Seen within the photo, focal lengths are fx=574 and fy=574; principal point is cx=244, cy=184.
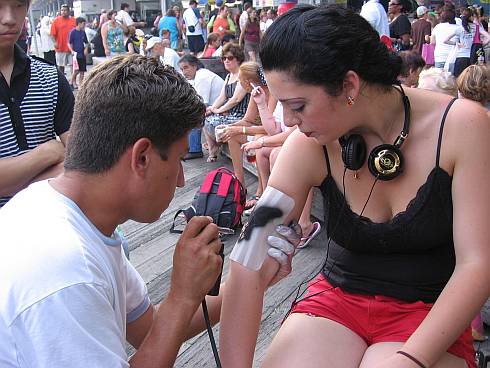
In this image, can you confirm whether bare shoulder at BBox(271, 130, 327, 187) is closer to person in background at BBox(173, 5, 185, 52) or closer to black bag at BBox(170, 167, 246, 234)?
black bag at BBox(170, 167, 246, 234)

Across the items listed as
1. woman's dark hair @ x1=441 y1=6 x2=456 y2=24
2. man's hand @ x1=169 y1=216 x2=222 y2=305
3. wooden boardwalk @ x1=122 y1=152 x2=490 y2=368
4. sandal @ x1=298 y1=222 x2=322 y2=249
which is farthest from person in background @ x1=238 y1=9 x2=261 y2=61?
man's hand @ x1=169 y1=216 x2=222 y2=305

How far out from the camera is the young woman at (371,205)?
1669 mm

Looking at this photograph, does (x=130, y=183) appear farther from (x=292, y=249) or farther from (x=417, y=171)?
(x=417, y=171)

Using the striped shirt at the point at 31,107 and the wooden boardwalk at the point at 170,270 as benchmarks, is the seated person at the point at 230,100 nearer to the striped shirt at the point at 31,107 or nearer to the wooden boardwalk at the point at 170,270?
the wooden boardwalk at the point at 170,270

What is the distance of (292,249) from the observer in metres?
1.94

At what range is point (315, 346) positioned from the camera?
1.75m

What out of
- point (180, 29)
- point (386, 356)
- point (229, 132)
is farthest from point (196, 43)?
point (386, 356)

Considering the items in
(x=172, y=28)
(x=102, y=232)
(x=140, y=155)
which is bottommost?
(x=172, y=28)

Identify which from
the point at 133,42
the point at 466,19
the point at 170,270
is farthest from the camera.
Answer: the point at 133,42

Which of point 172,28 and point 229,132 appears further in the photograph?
point 172,28

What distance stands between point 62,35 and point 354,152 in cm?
1361

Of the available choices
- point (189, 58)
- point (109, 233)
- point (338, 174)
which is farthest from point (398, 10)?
point (109, 233)

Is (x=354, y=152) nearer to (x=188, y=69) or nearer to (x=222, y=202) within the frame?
(x=222, y=202)

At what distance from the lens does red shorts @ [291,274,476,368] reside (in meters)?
1.74
